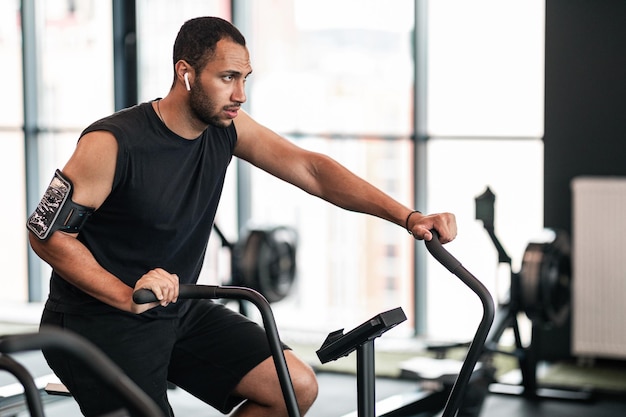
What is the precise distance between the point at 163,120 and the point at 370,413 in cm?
96

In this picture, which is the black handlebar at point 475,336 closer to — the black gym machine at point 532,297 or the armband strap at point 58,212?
the armband strap at point 58,212

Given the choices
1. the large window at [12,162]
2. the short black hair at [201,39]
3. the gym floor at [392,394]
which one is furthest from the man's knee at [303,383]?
the large window at [12,162]

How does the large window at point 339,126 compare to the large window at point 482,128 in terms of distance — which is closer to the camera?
the large window at point 482,128

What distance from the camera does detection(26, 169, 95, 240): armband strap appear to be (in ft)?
8.55

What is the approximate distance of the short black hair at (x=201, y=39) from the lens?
2.76 metres

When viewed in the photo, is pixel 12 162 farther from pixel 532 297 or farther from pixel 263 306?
pixel 263 306

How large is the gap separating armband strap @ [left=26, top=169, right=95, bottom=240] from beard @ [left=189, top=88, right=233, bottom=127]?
1.29ft

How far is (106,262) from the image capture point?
2785 mm

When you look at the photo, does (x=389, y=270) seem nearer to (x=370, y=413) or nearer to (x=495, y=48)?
(x=495, y=48)

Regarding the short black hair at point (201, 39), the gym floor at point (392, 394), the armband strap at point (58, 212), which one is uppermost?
the short black hair at point (201, 39)

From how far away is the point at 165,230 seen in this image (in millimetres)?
2822

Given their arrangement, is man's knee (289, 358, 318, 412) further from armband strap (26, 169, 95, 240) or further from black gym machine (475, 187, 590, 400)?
black gym machine (475, 187, 590, 400)

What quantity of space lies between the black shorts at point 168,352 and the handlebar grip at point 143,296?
0.44 metres

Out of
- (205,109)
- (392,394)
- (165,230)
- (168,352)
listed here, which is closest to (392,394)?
(392,394)
